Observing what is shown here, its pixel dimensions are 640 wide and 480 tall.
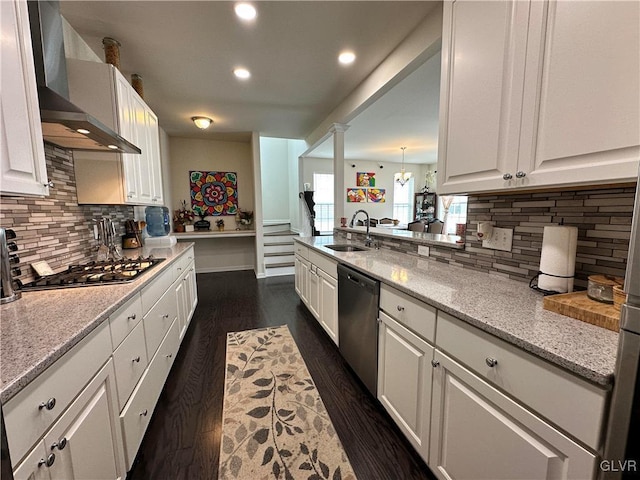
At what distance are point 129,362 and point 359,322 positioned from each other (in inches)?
51.1

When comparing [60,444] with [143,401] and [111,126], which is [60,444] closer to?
[143,401]

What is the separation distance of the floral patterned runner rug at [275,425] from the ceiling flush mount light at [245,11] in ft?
8.60

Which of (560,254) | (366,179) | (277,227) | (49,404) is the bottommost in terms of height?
(49,404)

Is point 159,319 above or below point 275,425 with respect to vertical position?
above

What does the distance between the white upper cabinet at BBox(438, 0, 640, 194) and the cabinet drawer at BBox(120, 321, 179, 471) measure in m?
1.93

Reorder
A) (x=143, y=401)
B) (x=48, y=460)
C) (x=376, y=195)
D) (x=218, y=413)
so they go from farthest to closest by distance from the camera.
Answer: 1. (x=376, y=195)
2. (x=218, y=413)
3. (x=143, y=401)
4. (x=48, y=460)

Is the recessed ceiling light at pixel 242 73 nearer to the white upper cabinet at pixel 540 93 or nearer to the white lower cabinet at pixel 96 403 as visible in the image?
the white upper cabinet at pixel 540 93

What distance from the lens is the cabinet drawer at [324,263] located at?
2.21 metres

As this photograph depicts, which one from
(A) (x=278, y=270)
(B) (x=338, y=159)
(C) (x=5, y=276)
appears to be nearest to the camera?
(C) (x=5, y=276)

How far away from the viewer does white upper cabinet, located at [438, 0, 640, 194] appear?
764 mm

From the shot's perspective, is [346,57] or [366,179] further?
[366,179]

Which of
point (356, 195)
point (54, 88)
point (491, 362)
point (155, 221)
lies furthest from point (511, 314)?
point (356, 195)

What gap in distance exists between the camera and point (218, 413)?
1668 millimetres

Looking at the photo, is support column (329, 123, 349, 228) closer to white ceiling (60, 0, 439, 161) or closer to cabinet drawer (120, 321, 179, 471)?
white ceiling (60, 0, 439, 161)
